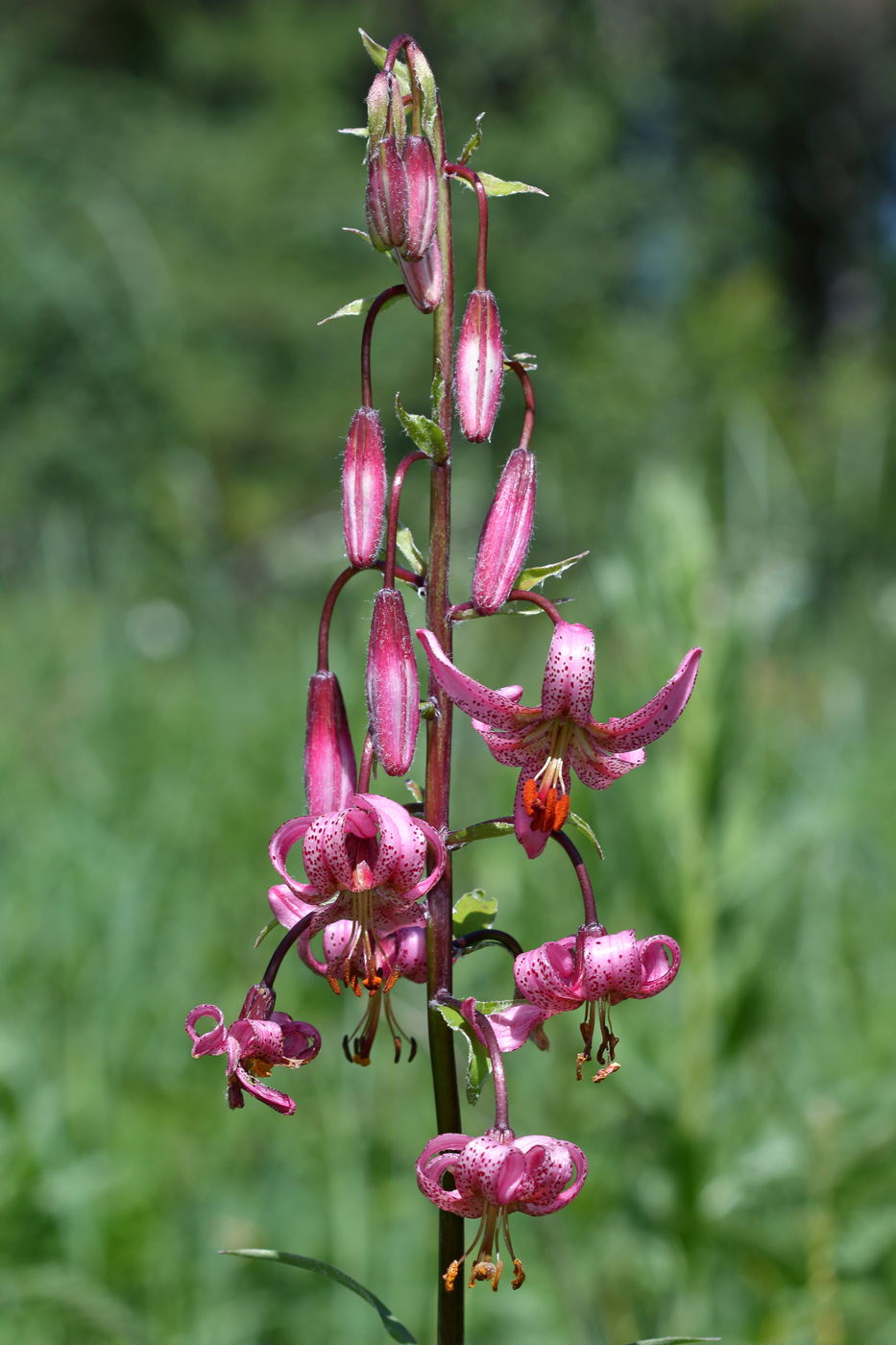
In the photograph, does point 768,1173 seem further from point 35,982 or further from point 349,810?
point 35,982

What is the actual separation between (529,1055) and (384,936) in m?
→ 1.40

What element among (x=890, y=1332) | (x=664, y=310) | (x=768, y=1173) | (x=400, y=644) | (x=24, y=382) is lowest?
(x=890, y=1332)

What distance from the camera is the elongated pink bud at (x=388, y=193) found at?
843 mm

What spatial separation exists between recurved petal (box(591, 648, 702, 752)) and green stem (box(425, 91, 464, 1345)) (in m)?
0.13

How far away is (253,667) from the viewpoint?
4.39m

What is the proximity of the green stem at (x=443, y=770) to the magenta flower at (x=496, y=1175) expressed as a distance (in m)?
0.04

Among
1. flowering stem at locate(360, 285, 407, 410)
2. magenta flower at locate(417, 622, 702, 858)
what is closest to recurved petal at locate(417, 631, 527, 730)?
magenta flower at locate(417, 622, 702, 858)

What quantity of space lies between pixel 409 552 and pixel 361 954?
32 centimetres

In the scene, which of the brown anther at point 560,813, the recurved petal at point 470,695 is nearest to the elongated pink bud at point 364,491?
the recurved petal at point 470,695

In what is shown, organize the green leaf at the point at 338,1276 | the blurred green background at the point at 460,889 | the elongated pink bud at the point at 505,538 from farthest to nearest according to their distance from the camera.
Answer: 1. the blurred green background at the point at 460,889
2. the elongated pink bud at the point at 505,538
3. the green leaf at the point at 338,1276

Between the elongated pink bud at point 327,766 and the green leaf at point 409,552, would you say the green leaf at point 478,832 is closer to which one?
the elongated pink bud at point 327,766

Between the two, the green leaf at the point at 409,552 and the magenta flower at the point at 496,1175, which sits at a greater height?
the green leaf at the point at 409,552

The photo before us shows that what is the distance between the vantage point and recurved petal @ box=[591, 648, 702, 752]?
0.80m

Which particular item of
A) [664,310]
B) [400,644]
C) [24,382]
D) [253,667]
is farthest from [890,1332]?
[664,310]
